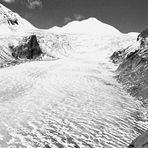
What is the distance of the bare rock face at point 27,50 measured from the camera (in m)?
74.4

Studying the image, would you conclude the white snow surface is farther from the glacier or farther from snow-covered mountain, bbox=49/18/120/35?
snow-covered mountain, bbox=49/18/120/35

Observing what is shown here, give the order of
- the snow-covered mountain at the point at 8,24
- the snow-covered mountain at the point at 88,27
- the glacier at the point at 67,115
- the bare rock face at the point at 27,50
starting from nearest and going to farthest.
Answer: the glacier at the point at 67,115, the bare rock face at the point at 27,50, the snow-covered mountain at the point at 8,24, the snow-covered mountain at the point at 88,27

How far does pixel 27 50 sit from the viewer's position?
77.8 m

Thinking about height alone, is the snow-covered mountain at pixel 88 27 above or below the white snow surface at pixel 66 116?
above

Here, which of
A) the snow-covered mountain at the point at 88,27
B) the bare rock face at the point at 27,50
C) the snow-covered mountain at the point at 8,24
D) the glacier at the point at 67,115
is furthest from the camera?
the snow-covered mountain at the point at 88,27

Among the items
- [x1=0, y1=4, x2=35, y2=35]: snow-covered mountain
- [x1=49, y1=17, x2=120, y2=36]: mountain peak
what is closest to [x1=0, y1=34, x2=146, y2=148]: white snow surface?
[x1=0, y1=4, x2=35, y2=35]: snow-covered mountain

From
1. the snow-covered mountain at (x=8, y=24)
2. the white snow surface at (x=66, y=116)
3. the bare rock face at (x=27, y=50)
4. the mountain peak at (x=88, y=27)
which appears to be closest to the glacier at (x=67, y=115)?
the white snow surface at (x=66, y=116)

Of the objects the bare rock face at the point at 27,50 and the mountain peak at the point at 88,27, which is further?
the mountain peak at the point at 88,27

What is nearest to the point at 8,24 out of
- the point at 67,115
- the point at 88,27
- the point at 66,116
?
the point at 88,27

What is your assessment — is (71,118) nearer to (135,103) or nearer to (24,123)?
(24,123)

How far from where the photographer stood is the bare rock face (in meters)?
74.4

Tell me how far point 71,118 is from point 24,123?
11.6ft

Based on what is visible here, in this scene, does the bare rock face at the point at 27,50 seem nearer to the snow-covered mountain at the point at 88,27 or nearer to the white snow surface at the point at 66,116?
the white snow surface at the point at 66,116

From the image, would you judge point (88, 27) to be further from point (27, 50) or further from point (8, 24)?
point (27, 50)
